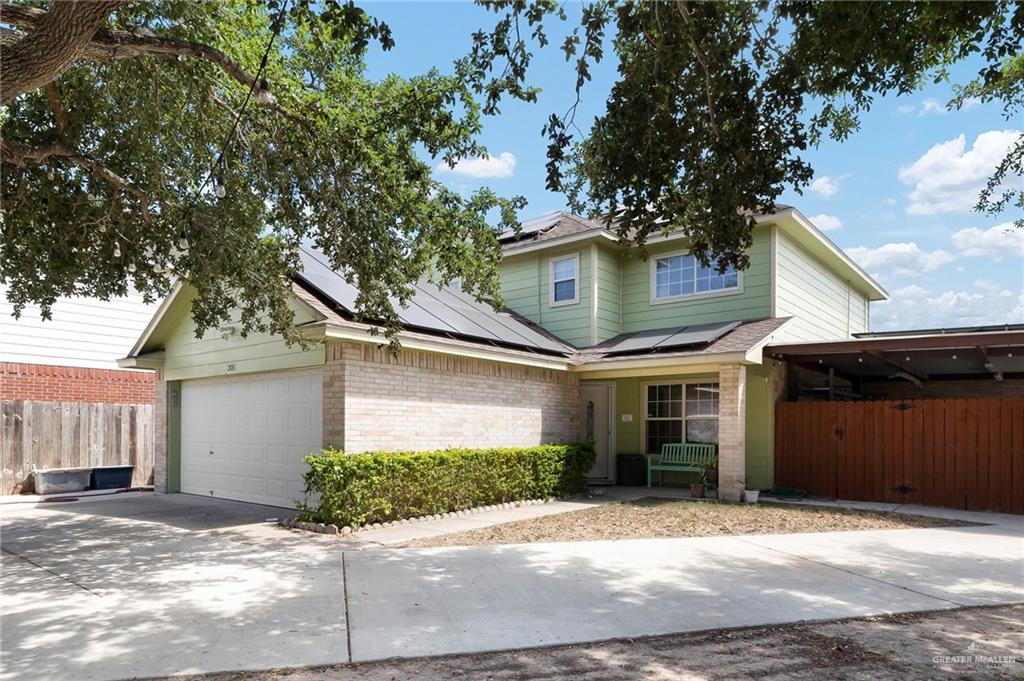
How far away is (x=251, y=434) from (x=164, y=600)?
253 inches

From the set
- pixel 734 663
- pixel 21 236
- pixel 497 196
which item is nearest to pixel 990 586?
pixel 734 663

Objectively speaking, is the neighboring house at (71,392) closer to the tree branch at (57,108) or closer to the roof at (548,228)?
the tree branch at (57,108)

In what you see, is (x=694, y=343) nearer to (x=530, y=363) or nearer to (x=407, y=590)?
(x=530, y=363)

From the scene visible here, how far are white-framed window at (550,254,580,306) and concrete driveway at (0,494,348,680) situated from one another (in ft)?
29.5

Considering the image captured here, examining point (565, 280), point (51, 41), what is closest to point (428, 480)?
point (51, 41)

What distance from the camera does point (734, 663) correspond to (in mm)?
4477

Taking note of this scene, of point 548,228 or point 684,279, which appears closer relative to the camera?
point 684,279

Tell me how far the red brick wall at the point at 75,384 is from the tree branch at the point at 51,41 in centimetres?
1171

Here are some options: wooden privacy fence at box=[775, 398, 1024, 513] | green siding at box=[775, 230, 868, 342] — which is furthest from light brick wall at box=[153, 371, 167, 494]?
green siding at box=[775, 230, 868, 342]

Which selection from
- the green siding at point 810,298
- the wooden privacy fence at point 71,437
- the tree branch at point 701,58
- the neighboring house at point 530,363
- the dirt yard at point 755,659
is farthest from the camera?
the green siding at point 810,298

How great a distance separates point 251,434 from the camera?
12.1m

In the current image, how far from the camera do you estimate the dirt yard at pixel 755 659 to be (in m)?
4.27

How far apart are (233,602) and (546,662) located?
9.97 feet

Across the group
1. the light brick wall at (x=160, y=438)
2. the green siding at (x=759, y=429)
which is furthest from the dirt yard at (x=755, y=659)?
the light brick wall at (x=160, y=438)
